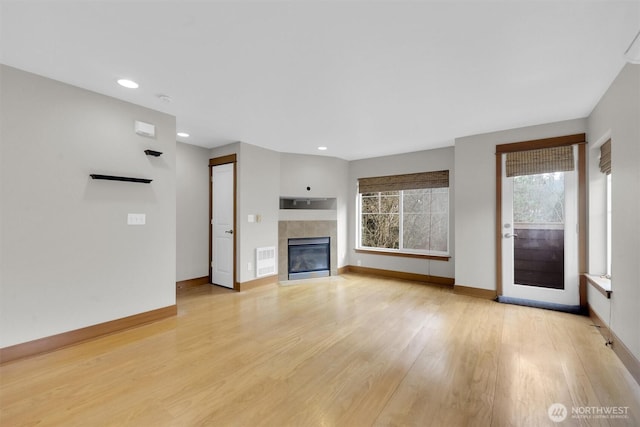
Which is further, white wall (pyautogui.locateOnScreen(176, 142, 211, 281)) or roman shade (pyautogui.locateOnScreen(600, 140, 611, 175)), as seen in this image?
white wall (pyautogui.locateOnScreen(176, 142, 211, 281))

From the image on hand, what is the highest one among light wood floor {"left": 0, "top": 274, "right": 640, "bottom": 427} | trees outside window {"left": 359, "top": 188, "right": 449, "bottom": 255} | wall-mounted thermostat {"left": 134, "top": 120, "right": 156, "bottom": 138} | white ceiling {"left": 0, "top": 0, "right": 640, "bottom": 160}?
white ceiling {"left": 0, "top": 0, "right": 640, "bottom": 160}

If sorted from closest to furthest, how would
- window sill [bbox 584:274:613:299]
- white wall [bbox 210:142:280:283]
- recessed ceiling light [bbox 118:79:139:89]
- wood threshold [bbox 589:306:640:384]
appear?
wood threshold [bbox 589:306:640:384], recessed ceiling light [bbox 118:79:139:89], window sill [bbox 584:274:613:299], white wall [bbox 210:142:280:283]

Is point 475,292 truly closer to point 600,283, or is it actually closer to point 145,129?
point 600,283

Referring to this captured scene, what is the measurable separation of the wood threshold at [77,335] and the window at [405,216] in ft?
13.0

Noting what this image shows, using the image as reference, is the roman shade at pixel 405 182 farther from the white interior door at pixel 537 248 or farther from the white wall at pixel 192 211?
the white wall at pixel 192 211

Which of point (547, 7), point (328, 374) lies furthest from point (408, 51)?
point (328, 374)

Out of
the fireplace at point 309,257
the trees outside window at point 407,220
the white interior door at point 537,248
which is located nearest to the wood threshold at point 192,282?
the fireplace at point 309,257

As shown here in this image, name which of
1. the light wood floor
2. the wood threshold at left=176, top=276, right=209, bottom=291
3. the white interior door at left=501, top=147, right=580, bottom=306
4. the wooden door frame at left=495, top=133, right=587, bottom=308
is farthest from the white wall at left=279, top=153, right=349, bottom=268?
the wooden door frame at left=495, top=133, right=587, bottom=308

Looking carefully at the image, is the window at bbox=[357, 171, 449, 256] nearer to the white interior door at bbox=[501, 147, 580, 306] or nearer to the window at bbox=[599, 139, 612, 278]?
the white interior door at bbox=[501, 147, 580, 306]

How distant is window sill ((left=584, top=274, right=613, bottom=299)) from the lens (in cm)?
257

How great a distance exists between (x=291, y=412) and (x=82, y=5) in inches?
109

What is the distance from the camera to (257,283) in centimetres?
459

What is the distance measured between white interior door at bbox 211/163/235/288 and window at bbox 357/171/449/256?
108 inches

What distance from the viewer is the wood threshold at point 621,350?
6.47ft
